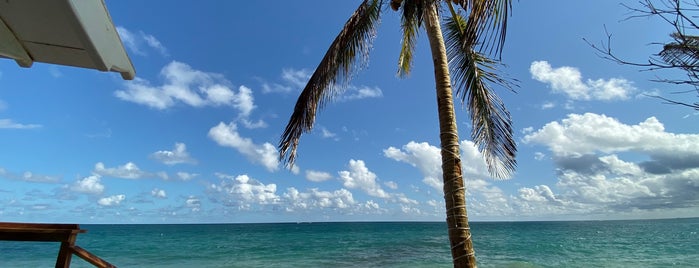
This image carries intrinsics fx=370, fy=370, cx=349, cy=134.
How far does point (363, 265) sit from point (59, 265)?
15.7 m

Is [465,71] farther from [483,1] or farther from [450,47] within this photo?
[483,1]

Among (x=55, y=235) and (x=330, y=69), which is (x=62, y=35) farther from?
(x=330, y=69)

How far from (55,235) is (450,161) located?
3638mm

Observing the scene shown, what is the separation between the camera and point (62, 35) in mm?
1650

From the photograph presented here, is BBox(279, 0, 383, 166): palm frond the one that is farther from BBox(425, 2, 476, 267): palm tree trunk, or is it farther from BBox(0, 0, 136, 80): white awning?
BBox(0, 0, 136, 80): white awning

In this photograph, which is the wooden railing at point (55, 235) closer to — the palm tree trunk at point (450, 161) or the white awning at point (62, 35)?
the white awning at point (62, 35)

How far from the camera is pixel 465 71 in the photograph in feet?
18.2

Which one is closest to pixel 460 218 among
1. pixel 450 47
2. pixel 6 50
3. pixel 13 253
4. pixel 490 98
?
pixel 490 98

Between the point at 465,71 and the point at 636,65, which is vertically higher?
the point at 465,71

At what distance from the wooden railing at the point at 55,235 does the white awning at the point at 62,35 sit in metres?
1.34

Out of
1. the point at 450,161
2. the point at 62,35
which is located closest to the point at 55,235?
the point at 62,35

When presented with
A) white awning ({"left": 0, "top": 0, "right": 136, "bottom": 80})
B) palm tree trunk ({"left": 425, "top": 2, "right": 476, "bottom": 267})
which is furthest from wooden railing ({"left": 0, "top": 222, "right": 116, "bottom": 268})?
palm tree trunk ({"left": 425, "top": 2, "right": 476, "bottom": 267})

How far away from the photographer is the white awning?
1.46m

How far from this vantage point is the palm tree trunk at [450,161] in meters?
3.92
